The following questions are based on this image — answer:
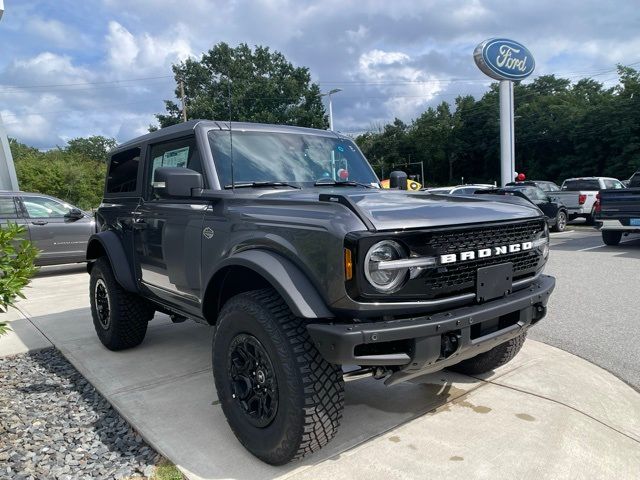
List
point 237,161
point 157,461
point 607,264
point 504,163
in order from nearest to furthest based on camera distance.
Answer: point 157,461, point 237,161, point 607,264, point 504,163

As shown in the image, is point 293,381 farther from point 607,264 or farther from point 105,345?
point 607,264

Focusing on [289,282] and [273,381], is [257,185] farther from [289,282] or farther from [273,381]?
[273,381]

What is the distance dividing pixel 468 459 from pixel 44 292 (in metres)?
7.67

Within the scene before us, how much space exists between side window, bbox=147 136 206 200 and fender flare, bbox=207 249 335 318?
1076 millimetres

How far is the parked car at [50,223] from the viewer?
9.30 meters

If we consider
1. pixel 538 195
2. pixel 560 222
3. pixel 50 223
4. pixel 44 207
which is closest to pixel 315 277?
pixel 50 223

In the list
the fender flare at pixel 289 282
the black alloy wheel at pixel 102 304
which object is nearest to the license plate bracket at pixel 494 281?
the fender flare at pixel 289 282

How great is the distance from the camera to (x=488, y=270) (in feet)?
8.47

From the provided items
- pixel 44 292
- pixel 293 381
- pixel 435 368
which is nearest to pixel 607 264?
pixel 435 368

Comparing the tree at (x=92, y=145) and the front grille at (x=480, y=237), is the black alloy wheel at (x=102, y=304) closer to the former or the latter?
the front grille at (x=480, y=237)

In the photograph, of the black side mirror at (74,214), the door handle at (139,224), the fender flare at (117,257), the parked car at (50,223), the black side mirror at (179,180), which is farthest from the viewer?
the black side mirror at (74,214)

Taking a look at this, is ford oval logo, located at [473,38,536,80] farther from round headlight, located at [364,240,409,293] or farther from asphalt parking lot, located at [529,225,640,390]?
round headlight, located at [364,240,409,293]

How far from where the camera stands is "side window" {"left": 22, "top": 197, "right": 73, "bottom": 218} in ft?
31.2

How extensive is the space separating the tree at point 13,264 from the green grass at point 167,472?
1.31 metres
